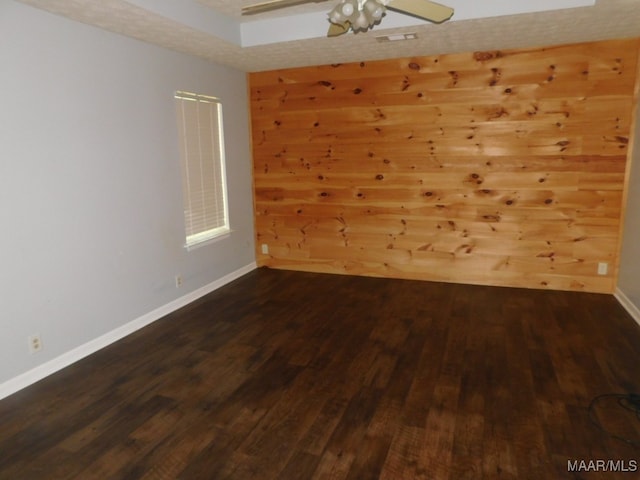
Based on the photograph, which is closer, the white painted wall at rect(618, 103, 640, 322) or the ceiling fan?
the ceiling fan

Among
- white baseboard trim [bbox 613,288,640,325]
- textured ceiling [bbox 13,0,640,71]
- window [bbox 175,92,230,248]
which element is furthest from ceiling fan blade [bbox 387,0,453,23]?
white baseboard trim [bbox 613,288,640,325]

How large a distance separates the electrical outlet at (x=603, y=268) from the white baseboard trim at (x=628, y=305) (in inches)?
7.8

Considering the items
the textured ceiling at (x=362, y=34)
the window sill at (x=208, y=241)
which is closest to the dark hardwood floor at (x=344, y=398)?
the window sill at (x=208, y=241)

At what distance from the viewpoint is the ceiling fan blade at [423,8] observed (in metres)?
2.24

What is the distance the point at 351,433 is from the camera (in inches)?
90.1

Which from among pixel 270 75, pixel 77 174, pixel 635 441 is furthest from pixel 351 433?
→ pixel 270 75

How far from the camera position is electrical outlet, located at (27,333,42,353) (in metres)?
2.81

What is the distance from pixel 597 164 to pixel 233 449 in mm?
4077

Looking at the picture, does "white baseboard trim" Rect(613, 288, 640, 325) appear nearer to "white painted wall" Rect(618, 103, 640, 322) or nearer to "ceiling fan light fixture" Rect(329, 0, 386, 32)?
"white painted wall" Rect(618, 103, 640, 322)

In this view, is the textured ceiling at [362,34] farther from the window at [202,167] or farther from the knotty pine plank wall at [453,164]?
the window at [202,167]

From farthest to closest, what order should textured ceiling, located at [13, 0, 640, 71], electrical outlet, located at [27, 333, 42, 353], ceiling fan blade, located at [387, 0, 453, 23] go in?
textured ceiling, located at [13, 0, 640, 71], electrical outlet, located at [27, 333, 42, 353], ceiling fan blade, located at [387, 0, 453, 23]

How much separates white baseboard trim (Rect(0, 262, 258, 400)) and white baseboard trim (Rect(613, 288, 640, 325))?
3889mm

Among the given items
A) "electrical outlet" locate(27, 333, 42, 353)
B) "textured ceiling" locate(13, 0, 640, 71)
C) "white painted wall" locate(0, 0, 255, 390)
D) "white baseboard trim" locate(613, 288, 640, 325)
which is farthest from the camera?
"white baseboard trim" locate(613, 288, 640, 325)

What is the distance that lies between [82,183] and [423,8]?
251 cm
